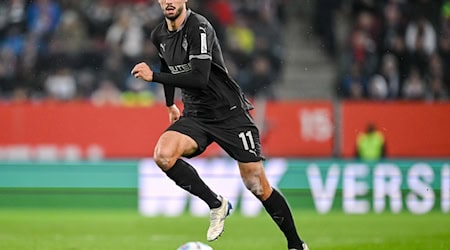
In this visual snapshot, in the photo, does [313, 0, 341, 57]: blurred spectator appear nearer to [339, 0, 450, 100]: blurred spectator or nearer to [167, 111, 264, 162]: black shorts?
[339, 0, 450, 100]: blurred spectator

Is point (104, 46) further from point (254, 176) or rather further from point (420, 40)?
point (254, 176)

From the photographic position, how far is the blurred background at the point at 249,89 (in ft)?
57.1

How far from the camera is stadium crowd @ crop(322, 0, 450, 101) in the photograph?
781 inches

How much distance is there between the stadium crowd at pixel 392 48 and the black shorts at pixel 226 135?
10.5 metres

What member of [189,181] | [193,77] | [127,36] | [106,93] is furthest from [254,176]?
[127,36]

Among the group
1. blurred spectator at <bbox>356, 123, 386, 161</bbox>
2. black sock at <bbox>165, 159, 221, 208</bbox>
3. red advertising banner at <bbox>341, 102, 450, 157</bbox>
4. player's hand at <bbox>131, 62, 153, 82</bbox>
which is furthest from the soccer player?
red advertising banner at <bbox>341, 102, 450, 157</bbox>

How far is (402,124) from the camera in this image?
1930cm

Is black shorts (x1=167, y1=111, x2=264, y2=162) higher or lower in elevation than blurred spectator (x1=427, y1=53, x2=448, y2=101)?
higher

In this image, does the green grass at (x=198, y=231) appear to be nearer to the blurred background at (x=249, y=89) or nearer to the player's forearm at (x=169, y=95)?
the blurred background at (x=249, y=89)

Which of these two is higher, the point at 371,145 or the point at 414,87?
the point at 414,87

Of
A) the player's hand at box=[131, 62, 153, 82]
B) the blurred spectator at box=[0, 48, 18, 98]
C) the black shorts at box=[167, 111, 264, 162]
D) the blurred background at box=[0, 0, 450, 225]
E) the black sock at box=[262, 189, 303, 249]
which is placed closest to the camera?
the player's hand at box=[131, 62, 153, 82]

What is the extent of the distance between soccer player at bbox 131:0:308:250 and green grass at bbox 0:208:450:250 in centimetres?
192

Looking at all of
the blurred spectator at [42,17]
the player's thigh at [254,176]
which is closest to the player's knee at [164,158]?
the player's thigh at [254,176]

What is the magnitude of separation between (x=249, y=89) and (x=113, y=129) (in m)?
2.59
